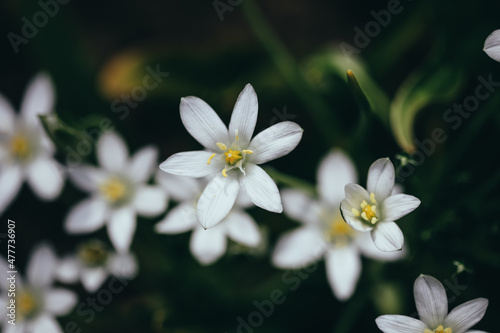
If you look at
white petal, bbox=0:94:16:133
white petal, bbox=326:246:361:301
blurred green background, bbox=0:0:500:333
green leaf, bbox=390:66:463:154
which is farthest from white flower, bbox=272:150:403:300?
white petal, bbox=0:94:16:133

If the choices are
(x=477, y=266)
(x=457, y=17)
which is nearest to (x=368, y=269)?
(x=477, y=266)

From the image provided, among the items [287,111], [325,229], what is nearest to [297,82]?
[287,111]

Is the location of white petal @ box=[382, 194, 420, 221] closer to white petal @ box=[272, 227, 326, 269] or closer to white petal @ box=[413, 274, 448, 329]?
white petal @ box=[413, 274, 448, 329]

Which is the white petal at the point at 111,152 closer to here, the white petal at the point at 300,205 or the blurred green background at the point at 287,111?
the blurred green background at the point at 287,111

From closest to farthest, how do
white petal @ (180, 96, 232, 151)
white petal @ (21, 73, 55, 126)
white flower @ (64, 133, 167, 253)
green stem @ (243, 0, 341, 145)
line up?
white petal @ (180, 96, 232, 151) < white flower @ (64, 133, 167, 253) < white petal @ (21, 73, 55, 126) < green stem @ (243, 0, 341, 145)
